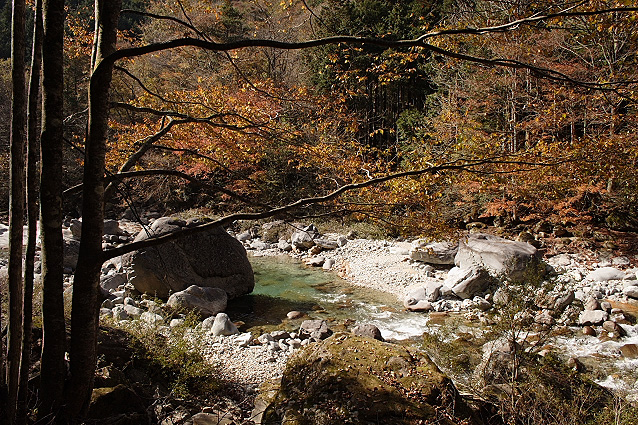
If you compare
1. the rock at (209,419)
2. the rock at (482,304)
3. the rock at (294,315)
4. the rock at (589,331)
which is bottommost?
the rock at (589,331)

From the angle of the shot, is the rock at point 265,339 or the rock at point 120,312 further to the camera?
the rock at point 120,312

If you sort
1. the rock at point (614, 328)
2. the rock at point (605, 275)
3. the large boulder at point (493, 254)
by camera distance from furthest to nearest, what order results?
the rock at point (605, 275) → the large boulder at point (493, 254) → the rock at point (614, 328)

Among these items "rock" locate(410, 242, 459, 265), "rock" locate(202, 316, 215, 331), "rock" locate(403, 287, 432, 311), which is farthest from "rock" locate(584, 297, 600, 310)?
"rock" locate(202, 316, 215, 331)

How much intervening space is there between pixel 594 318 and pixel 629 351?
116 centimetres

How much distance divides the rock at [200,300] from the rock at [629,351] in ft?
23.1

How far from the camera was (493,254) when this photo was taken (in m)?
10.5

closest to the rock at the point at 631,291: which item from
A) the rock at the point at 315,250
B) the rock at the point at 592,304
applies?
the rock at the point at 592,304

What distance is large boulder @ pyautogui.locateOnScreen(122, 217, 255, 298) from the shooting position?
30.4 ft

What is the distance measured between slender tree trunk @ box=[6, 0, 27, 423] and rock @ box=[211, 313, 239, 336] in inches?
200

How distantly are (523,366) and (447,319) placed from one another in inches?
131

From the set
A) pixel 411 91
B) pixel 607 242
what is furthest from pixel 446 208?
pixel 411 91

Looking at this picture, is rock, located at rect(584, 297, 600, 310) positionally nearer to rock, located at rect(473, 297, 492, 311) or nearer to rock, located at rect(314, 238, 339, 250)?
rock, located at rect(473, 297, 492, 311)

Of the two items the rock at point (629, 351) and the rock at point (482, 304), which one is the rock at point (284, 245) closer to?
the rock at point (482, 304)

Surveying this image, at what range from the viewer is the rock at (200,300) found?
8.32m
